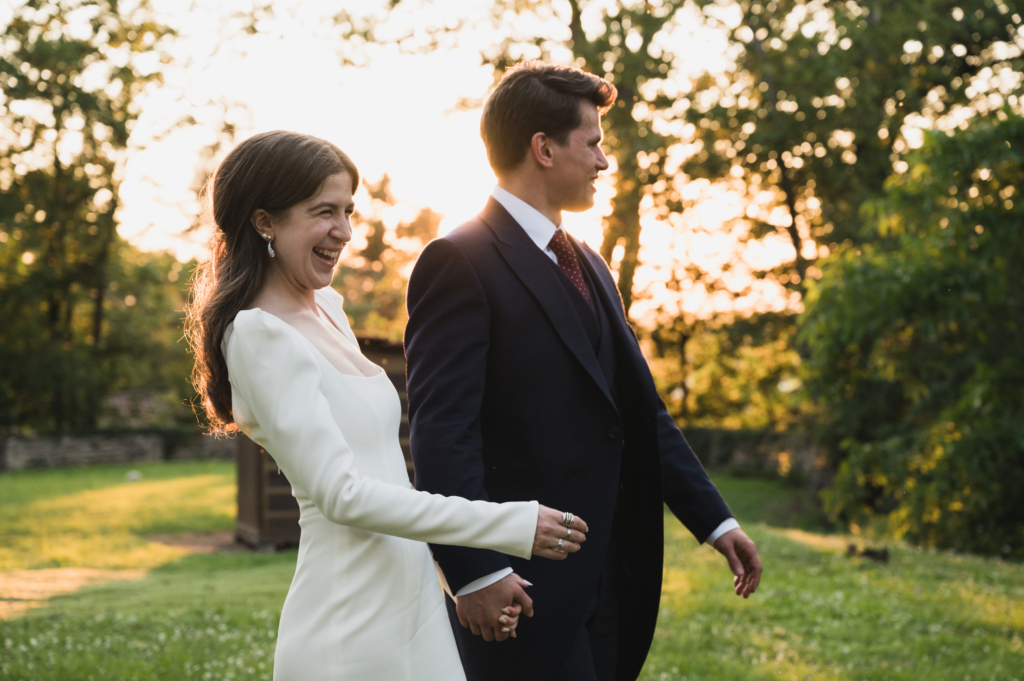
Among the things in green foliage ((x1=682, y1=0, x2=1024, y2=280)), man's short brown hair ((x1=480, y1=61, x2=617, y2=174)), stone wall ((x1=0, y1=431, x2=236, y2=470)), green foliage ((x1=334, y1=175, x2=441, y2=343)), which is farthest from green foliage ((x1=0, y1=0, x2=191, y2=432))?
man's short brown hair ((x1=480, y1=61, x2=617, y2=174))

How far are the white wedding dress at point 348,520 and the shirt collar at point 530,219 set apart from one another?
861 mm

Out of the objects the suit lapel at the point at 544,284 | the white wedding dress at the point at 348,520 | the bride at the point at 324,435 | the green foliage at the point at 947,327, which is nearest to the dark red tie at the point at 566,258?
the suit lapel at the point at 544,284

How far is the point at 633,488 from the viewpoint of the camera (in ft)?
8.72

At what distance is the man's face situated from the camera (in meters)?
2.64

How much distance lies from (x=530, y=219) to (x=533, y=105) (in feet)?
1.09

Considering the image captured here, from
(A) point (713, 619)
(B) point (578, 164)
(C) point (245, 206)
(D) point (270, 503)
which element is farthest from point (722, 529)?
(D) point (270, 503)

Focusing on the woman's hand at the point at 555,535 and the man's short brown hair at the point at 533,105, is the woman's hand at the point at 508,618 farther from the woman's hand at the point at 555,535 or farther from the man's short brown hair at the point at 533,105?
the man's short brown hair at the point at 533,105

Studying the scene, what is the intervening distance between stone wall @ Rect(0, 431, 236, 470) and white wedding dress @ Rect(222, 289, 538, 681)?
97.0ft

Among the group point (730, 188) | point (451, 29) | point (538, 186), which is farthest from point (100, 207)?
point (538, 186)

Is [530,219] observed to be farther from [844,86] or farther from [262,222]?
[844,86]

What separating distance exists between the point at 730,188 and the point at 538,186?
22710mm

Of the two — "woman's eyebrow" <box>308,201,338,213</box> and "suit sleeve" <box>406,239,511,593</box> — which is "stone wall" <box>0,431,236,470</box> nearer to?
"suit sleeve" <box>406,239,511,593</box>

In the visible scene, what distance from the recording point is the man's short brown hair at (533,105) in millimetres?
2613

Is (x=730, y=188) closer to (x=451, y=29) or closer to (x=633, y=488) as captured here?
(x=451, y=29)
